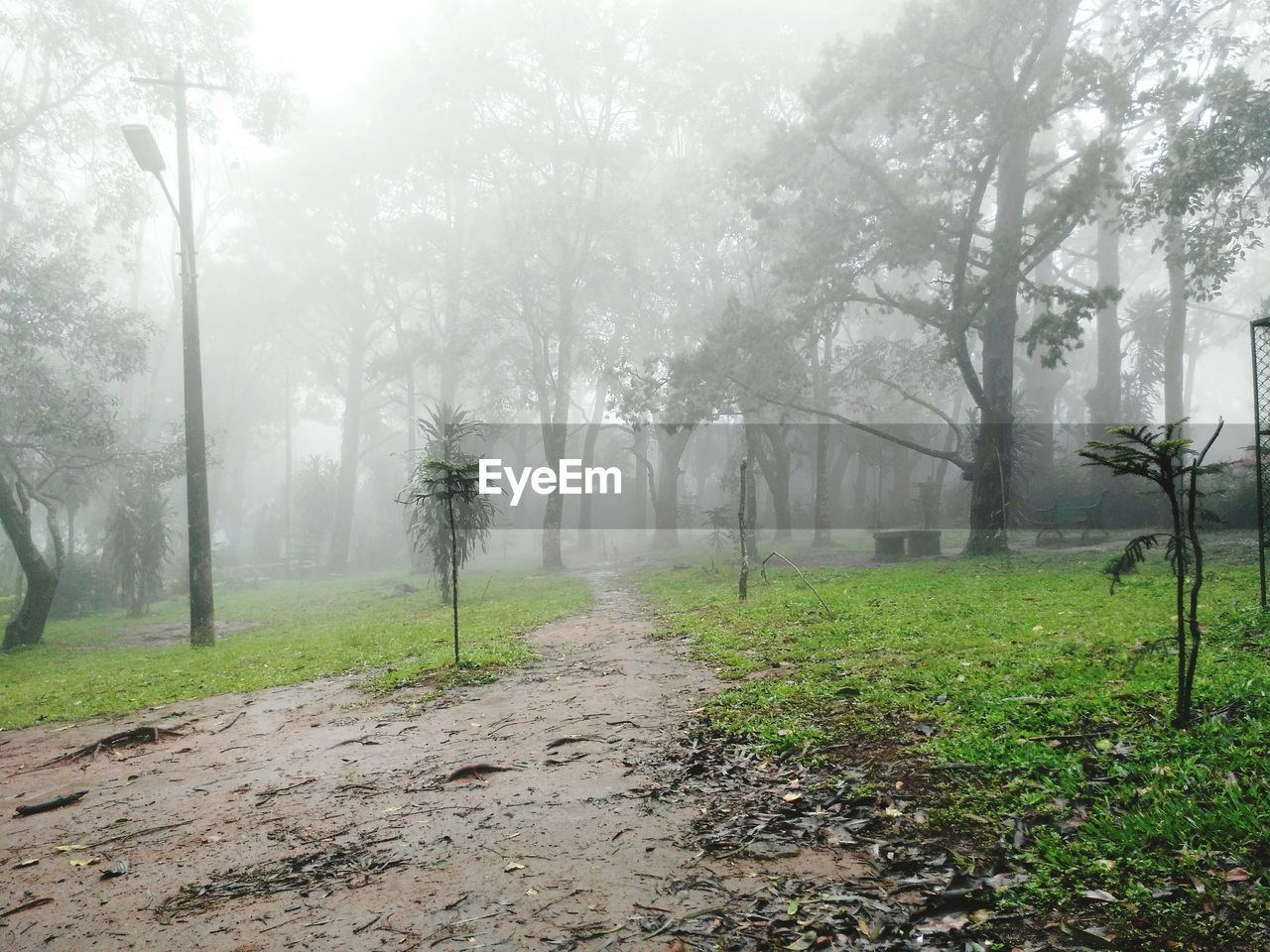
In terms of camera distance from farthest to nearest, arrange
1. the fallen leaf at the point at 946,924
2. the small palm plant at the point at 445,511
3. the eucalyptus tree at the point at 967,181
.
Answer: the eucalyptus tree at the point at 967,181, the small palm plant at the point at 445,511, the fallen leaf at the point at 946,924

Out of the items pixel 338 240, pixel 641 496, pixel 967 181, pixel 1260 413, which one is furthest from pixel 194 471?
pixel 338 240

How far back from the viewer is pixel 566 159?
89.5 feet

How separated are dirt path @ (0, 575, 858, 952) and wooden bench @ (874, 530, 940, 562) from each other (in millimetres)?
11986

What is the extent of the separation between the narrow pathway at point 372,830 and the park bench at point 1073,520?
1375cm

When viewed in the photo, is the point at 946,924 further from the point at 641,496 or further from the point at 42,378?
the point at 641,496

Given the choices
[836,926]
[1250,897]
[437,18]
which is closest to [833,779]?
[836,926]

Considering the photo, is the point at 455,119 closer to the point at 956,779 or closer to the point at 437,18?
the point at 437,18

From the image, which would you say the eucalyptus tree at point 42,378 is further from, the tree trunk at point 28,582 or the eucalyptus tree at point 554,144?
the eucalyptus tree at point 554,144

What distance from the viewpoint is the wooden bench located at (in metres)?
17.4

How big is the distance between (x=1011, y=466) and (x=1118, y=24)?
43.4ft

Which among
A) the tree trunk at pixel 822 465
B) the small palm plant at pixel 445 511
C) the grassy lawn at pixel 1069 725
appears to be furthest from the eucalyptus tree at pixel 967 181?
the small palm plant at pixel 445 511

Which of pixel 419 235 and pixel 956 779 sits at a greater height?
pixel 419 235

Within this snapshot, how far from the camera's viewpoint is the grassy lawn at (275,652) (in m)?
8.30

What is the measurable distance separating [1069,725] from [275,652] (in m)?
10.3
